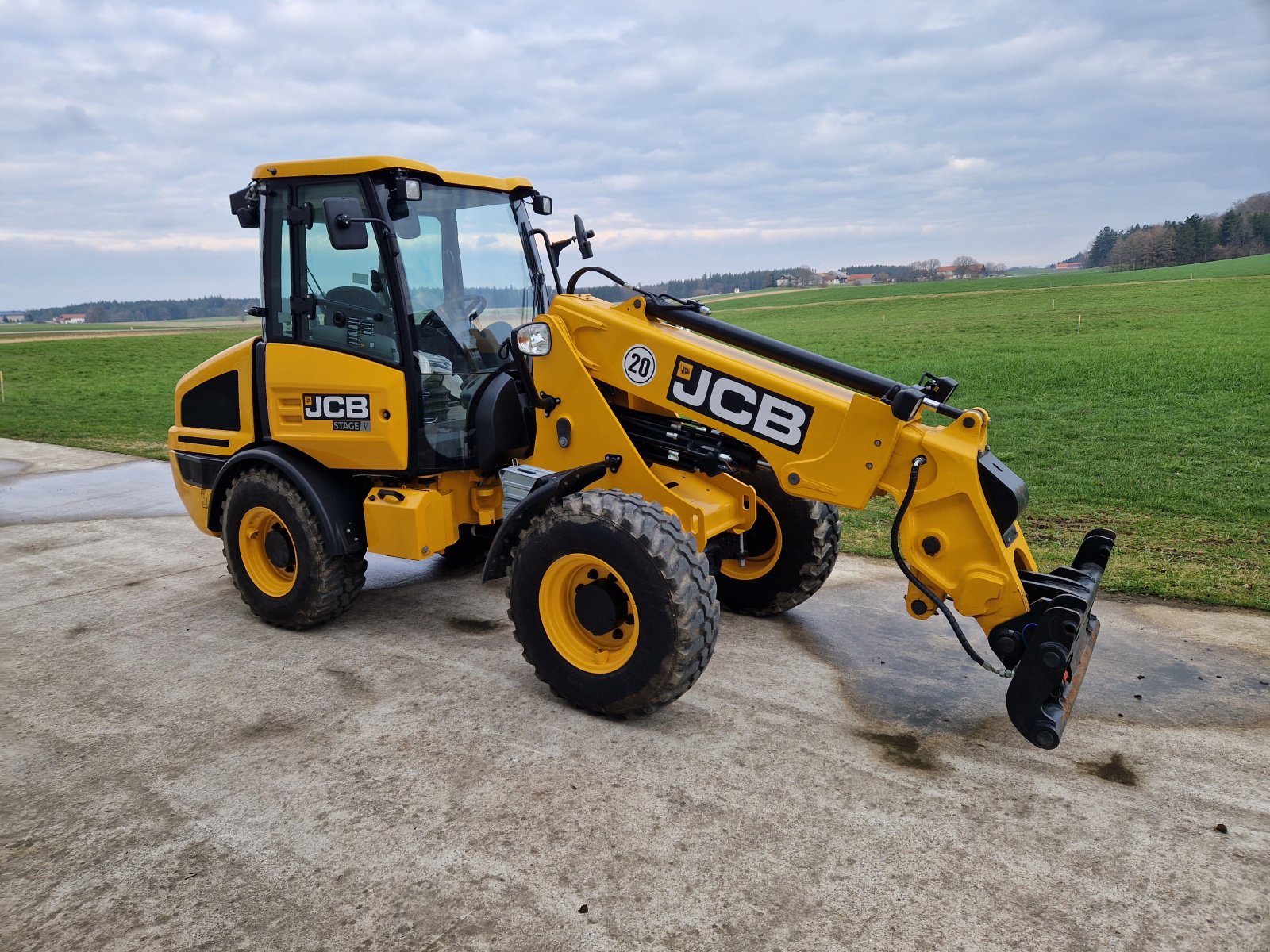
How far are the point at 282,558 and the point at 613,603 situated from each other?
97.9 inches

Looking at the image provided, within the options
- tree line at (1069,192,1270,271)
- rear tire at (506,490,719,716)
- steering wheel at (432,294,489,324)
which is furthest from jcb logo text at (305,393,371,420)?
tree line at (1069,192,1270,271)

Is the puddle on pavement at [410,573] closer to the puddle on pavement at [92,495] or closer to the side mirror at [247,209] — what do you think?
the side mirror at [247,209]

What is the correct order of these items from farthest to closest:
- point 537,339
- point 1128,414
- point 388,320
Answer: point 1128,414 → point 388,320 → point 537,339

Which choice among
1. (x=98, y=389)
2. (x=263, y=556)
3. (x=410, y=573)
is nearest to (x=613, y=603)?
(x=263, y=556)

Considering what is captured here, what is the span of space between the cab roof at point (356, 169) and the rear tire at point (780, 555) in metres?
2.56

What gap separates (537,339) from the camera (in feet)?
15.9

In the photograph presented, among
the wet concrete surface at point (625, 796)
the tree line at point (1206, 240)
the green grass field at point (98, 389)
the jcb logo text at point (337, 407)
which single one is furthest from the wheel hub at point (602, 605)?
the tree line at point (1206, 240)

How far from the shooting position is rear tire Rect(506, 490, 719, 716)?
4105mm

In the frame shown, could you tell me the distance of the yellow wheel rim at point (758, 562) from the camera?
5688 millimetres

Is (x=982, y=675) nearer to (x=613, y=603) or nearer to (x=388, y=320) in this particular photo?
(x=613, y=603)

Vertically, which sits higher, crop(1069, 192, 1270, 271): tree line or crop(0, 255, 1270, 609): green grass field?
crop(1069, 192, 1270, 271): tree line

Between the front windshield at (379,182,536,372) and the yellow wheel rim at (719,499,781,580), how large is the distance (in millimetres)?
1998

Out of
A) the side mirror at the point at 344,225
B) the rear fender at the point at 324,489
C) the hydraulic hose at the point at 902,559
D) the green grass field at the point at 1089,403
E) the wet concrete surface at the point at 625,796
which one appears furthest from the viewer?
the green grass field at the point at 1089,403

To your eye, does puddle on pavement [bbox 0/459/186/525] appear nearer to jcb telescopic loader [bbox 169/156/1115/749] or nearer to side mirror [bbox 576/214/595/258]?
jcb telescopic loader [bbox 169/156/1115/749]
